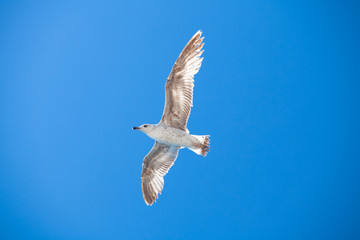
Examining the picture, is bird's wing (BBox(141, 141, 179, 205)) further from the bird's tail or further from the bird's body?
the bird's tail

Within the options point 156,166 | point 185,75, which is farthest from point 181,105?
point 156,166

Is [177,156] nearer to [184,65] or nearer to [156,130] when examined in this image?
[156,130]

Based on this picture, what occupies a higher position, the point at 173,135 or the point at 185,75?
the point at 185,75

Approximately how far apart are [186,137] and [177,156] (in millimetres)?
821

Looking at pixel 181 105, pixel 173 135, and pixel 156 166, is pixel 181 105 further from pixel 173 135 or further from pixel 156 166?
pixel 156 166

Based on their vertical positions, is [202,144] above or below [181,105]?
below

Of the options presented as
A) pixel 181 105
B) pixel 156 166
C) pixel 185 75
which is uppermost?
pixel 185 75

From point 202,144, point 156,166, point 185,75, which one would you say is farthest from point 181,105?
point 156,166

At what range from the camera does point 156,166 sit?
634 centimetres

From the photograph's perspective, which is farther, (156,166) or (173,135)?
(156,166)

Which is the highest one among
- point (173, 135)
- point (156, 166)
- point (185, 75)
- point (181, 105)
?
point (185, 75)

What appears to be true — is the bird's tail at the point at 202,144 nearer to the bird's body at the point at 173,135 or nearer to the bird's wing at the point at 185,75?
the bird's body at the point at 173,135

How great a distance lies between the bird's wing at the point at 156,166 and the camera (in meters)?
6.22

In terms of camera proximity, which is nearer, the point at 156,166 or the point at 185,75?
the point at 185,75
